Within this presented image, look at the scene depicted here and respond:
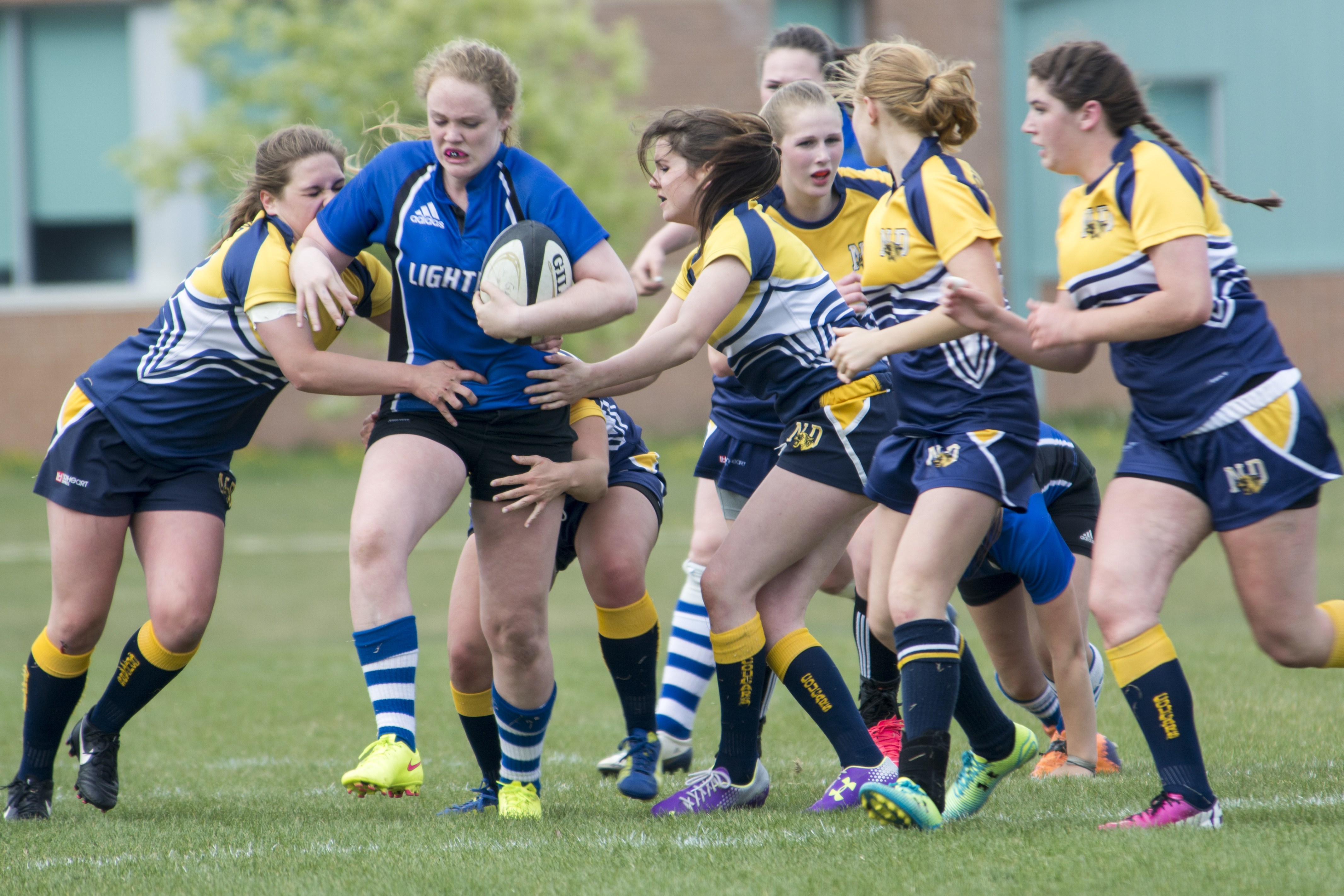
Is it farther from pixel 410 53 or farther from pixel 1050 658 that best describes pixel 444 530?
pixel 1050 658

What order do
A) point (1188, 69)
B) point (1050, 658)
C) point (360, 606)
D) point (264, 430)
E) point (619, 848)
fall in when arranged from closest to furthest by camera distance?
point (619, 848) < point (360, 606) < point (1050, 658) < point (264, 430) < point (1188, 69)

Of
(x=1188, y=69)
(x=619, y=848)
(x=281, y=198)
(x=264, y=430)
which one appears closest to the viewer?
(x=619, y=848)

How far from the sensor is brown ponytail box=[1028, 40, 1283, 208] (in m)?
3.66

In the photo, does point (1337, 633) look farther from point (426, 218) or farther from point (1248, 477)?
point (426, 218)

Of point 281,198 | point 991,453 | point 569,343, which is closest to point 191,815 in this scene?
point 281,198

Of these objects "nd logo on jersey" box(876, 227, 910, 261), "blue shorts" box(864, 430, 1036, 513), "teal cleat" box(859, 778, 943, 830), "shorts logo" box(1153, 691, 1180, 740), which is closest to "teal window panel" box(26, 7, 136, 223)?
"nd logo on jersey" box(876, 227, 910, 261)

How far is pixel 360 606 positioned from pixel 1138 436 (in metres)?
2.21

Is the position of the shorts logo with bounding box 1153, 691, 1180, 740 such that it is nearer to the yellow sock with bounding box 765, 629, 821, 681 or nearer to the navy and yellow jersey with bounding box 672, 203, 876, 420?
the yellow sock with bounding box 765, 629, 821, 681

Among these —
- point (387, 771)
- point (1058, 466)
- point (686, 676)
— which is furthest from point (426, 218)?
point (1058, 466)

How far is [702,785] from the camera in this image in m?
4.33

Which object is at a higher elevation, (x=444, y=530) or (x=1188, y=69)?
(x=1188, y=69)

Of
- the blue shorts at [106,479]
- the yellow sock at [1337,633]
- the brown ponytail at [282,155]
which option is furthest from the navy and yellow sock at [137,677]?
the yellow sock at [1337,633]

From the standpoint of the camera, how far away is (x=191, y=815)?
4.55m

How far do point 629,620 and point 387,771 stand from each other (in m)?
1.35
